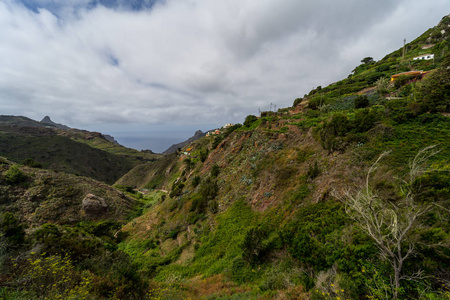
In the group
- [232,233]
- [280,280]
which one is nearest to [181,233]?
[232,233]

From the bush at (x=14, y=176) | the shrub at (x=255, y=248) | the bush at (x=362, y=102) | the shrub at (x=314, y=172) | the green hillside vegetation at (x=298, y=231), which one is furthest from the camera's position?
the bush at (x=14, y=176)

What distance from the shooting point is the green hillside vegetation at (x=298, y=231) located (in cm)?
511

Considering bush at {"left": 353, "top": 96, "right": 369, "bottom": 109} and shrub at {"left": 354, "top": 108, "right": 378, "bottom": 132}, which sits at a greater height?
bush at {"left": 353, "top": 96, "right": 369, "bottom": 109}

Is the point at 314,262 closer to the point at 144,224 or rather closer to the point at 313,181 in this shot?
the point at 313,181

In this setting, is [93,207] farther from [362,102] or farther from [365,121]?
[362,102]

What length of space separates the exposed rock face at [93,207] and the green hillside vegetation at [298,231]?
974 centimetres

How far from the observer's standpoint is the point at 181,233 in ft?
54.8

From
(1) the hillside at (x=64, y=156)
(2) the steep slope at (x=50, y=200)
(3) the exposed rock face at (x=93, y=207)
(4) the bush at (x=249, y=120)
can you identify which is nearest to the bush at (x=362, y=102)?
(4) the bush at (x=249, y=120)

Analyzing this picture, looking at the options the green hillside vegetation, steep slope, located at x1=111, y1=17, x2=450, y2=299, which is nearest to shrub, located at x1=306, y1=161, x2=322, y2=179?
steep slope, located at x1=111, y1=17, x2=450, y2=299

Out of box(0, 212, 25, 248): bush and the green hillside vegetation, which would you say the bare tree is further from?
A: box(0, 212, 25, 248): bush

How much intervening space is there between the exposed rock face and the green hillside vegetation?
9741 millimetres

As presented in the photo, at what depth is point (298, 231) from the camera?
8.74m

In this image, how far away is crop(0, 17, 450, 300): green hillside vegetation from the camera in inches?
201

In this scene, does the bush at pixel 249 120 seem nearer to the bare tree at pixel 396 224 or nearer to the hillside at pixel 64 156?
the bare tree at pixel 396 224
